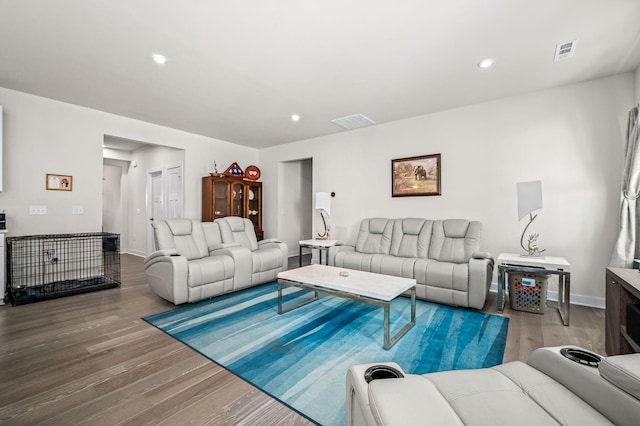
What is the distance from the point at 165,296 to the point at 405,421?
128 inches

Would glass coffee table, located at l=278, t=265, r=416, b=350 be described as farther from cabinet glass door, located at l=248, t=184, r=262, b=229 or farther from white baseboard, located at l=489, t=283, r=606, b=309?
cabinet glass door, located at l=248, t=184, r=262, b=229

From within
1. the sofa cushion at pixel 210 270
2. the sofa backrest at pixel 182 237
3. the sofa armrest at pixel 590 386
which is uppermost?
the sofa backrest at pixel 182 237

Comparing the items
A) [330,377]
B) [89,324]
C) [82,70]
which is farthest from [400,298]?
[82,70]

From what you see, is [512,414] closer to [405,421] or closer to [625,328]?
[405,421]

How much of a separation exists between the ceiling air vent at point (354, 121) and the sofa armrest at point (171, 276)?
319 cm

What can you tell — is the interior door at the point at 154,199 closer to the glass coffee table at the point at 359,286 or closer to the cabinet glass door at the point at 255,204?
the cabinet glass door at the point at 255,204

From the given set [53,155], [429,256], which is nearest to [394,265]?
[429,256]

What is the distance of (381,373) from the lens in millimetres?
998

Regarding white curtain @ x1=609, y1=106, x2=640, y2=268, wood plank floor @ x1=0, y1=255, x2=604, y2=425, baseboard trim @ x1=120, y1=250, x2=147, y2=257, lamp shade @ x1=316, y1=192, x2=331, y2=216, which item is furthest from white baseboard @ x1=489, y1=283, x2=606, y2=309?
baseboard trim @ x1=120, y1=250, x2=147, y2=257

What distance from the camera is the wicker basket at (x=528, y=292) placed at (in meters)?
2.98

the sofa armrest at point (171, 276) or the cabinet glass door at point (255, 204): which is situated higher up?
the cabinet glass door at point (255, 204)

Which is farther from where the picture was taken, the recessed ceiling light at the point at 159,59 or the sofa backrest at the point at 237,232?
the sofa backrest at the point at 237,232

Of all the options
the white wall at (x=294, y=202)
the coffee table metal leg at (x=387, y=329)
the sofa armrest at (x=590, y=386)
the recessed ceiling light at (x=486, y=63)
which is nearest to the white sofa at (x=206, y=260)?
the white wall at (x=294, y=202)

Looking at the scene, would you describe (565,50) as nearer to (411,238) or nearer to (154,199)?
(411,238)
